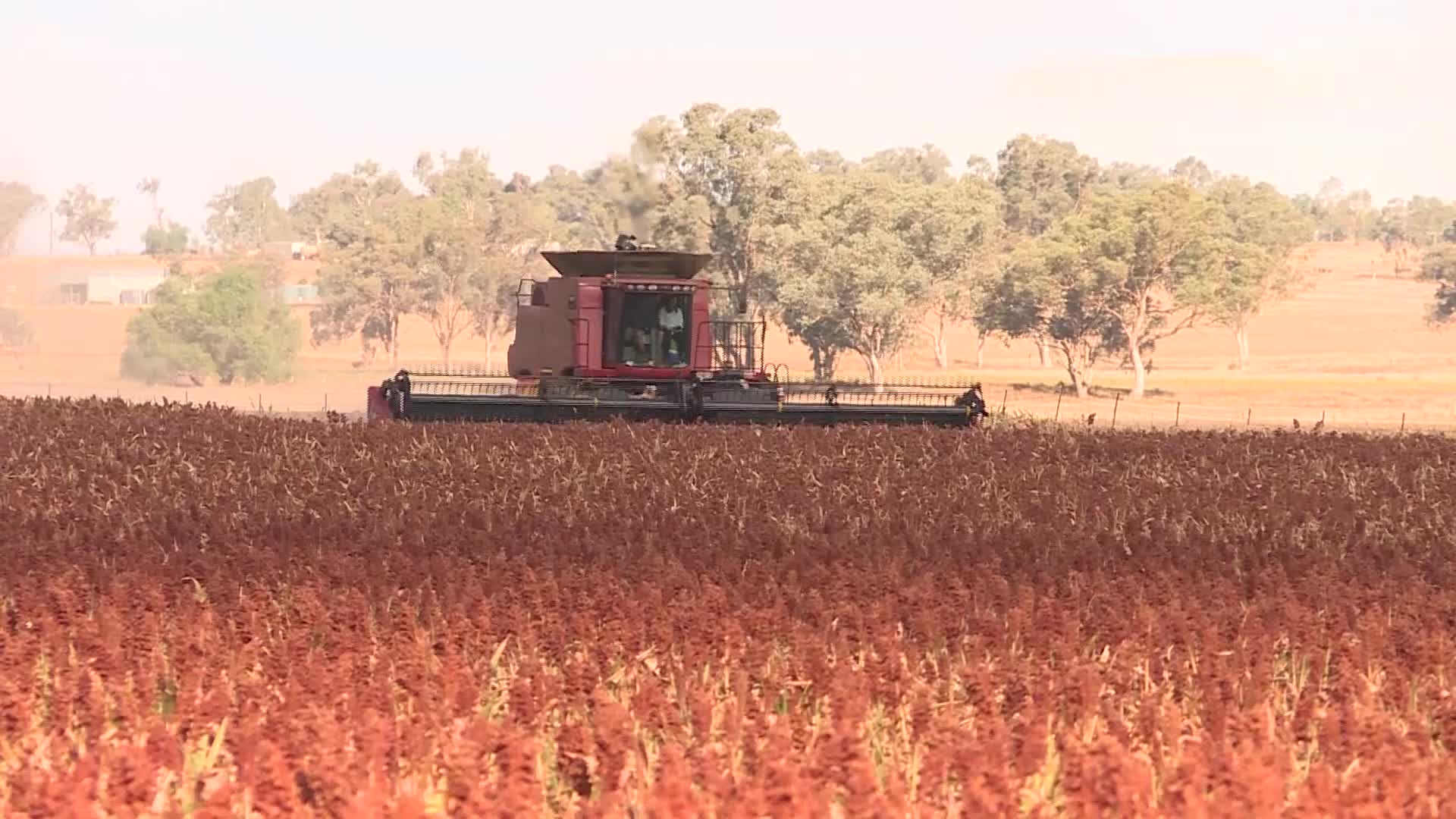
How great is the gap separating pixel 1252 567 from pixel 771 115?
78.9 m

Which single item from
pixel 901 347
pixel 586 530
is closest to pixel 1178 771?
pixel 586 530

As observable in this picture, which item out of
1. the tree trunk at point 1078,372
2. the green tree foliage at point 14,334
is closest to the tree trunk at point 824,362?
the tree trunk at point 1078,372

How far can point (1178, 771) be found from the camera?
20.3ft

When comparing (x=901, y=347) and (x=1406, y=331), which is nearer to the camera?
(x=901, y=347)

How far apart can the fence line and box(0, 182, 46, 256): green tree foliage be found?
2746 inches

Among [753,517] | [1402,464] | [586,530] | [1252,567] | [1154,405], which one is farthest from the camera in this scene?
[1154,405]

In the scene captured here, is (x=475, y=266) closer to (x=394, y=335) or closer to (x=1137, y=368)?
(x=394, y=335)

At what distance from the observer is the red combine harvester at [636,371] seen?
77.9 ft

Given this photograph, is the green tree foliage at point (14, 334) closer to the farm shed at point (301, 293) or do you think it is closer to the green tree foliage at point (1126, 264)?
the farm shed at point (301, 293)

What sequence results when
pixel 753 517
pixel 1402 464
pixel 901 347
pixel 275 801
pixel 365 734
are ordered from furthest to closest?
pixel 901 347 → pixel 1402 464 → pixel 753 517 → pixel 365 734 → pixel 275 801

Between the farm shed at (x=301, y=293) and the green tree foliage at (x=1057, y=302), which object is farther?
the farm shed at (x=301, y=293)

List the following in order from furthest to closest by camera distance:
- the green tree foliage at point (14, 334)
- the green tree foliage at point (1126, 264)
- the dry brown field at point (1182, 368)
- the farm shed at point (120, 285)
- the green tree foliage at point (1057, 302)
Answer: the farm shed at point (120, 285), the green tree foliage at point (14, 334), the green tree foliage at point (1057, 302), the green tree foliage at point (1126, 264), the dry brown field at point (1182, 368)

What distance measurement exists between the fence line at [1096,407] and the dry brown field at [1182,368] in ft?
0.56

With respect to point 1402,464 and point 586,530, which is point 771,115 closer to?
point 1402,464
